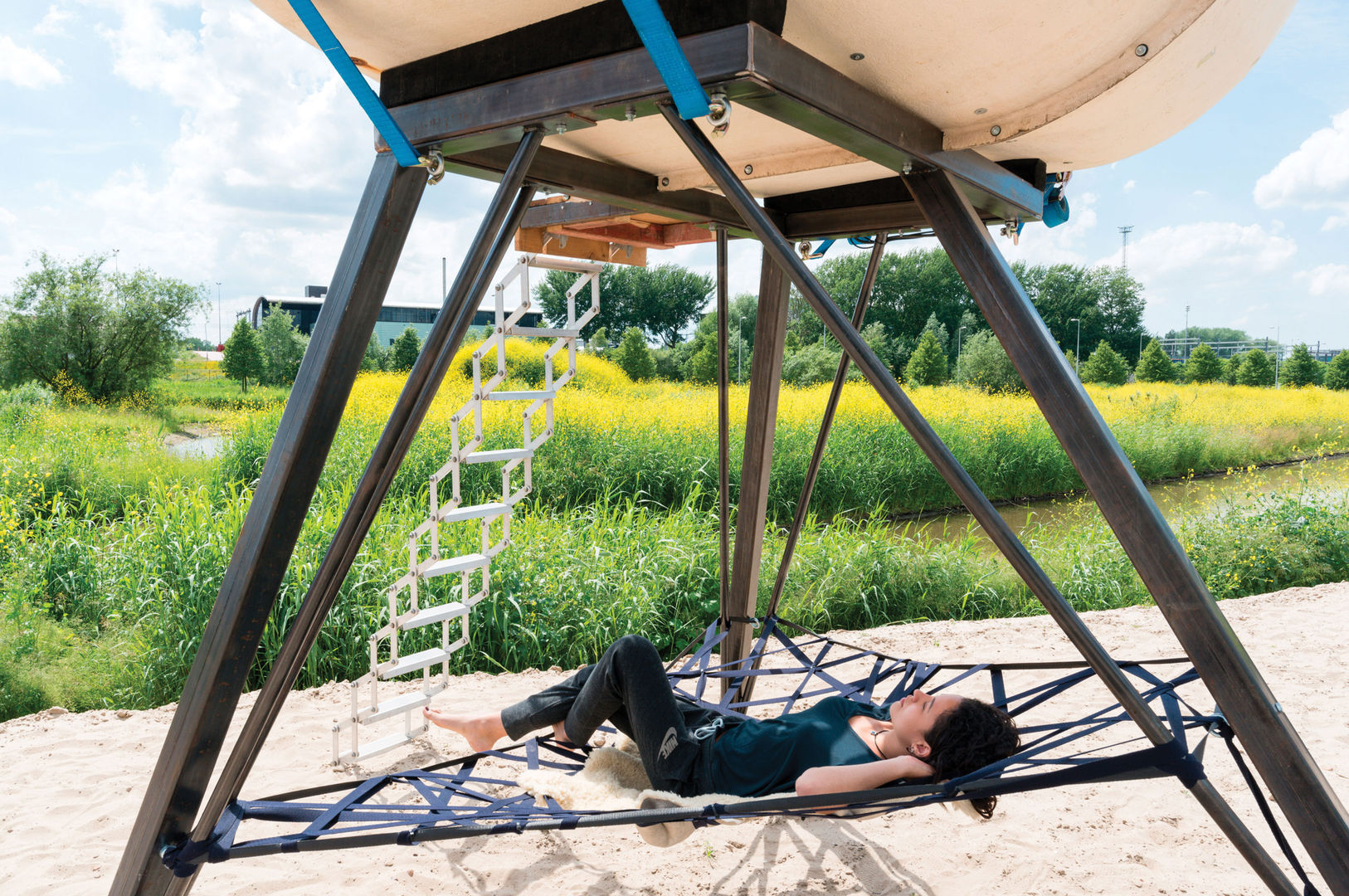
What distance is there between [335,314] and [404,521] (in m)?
3.94

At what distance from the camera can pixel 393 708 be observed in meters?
3.53

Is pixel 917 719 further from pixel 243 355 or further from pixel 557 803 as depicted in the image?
pixel 243 355

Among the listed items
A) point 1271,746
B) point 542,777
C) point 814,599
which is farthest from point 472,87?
point 814,599

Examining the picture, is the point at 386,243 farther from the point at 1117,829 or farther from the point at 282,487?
the point at 1117,829

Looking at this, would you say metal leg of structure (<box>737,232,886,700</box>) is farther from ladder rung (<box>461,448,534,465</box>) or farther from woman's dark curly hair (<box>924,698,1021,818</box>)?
ladder rung (<box>461,448,534,465</box>)

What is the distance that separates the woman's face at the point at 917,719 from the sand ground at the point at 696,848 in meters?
0.64

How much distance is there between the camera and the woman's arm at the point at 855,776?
5.94ft

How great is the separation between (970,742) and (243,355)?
73.6ft

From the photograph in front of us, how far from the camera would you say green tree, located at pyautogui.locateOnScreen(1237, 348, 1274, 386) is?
21266 millimetres

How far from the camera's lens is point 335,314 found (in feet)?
6.01

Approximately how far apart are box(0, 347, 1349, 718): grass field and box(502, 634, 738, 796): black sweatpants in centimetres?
235

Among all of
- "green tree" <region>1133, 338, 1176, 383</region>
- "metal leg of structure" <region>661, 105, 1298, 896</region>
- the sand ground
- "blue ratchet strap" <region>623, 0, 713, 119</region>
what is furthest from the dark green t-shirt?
"green tree" <region>1133, 338, 1176, 383</region>

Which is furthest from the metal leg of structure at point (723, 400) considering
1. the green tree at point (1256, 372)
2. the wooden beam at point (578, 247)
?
the green tree at point (1256, 372)

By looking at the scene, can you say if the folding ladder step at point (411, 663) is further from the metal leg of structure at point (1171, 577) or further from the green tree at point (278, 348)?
the green tree at point (278, 348)
